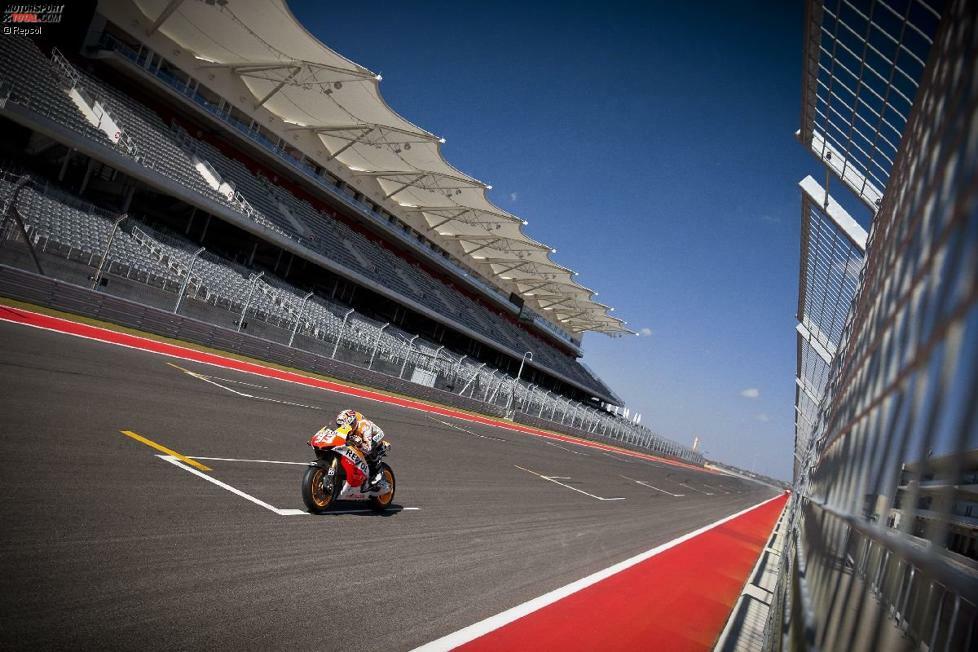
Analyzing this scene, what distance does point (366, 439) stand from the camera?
6.17 metres

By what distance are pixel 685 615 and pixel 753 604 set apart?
4.49 feet

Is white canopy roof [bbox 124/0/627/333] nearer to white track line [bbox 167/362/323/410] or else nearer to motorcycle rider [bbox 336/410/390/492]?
white track line [bbox 167/362/323/410]

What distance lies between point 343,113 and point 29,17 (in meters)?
12.5

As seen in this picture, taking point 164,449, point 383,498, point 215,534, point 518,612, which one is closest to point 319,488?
point 383,498

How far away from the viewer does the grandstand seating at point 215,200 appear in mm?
19078

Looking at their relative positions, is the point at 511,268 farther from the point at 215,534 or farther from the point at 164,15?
the point at 215,534

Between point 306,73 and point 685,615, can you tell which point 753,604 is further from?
point 306,73

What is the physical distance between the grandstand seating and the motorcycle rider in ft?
46.4

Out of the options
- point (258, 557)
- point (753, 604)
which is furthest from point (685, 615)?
point (258, 557)

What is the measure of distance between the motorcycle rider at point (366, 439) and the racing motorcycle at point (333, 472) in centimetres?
5

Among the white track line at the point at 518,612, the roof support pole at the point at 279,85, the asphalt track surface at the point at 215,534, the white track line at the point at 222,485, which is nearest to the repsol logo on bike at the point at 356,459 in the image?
the asphalt track surface at the point at 215,534

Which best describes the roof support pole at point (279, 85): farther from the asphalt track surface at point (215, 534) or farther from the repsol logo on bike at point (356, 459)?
the repsol logo on bike at point (356, 459)

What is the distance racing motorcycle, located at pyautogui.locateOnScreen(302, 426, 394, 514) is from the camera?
572 centimetres

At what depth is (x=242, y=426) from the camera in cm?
841
